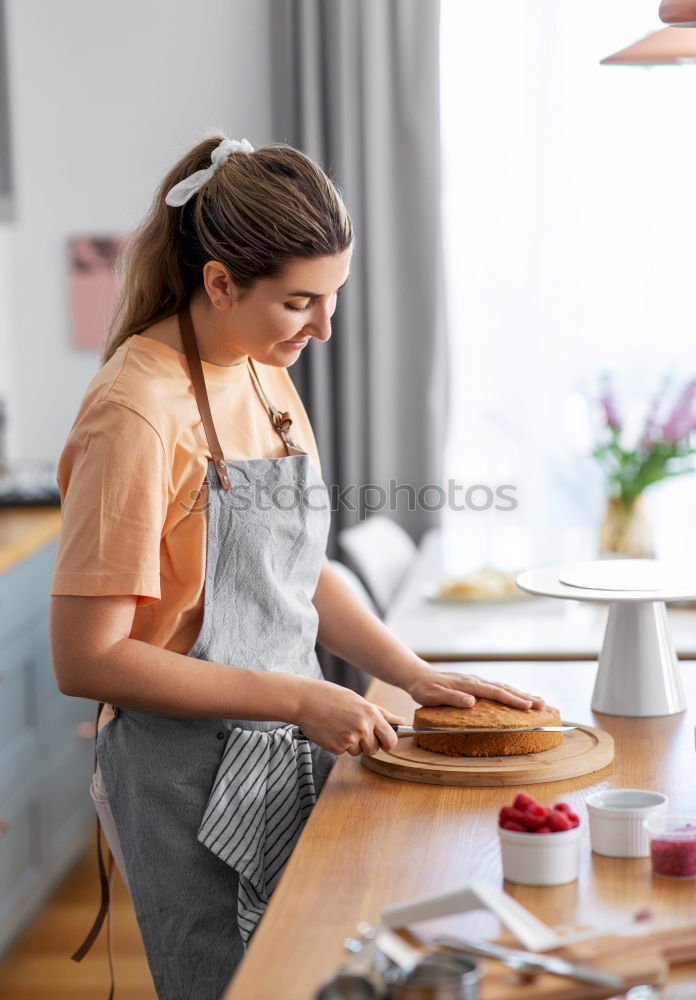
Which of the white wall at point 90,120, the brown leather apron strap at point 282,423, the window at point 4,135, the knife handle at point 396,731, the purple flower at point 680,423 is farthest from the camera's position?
the white wall at point 90,120

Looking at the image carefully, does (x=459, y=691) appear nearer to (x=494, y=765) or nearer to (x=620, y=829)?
(x=494, y=765)

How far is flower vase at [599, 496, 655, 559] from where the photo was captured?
2902 mm

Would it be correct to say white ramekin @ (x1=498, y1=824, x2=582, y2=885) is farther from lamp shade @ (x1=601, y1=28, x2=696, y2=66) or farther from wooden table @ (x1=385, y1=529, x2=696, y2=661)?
lamp shade @ (x1=601, y1=28, x2=696, y2=66)

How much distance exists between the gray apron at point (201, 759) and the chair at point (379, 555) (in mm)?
1485

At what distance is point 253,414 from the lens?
161 centimetres

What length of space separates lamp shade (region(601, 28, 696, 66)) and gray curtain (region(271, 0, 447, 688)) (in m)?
1.85

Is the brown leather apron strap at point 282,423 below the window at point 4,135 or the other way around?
below

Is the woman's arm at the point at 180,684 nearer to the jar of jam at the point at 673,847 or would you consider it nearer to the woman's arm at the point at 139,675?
the woman's arm at the point at 139,675

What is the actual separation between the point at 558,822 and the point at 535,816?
0.07ft

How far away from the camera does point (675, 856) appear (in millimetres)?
1046

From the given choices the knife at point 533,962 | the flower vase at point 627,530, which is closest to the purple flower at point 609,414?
the flower vase at point 627,530

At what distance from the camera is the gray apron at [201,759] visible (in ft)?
4.70

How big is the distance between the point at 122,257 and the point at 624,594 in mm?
819

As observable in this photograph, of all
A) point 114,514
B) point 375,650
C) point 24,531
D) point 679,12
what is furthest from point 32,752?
point 679,12
